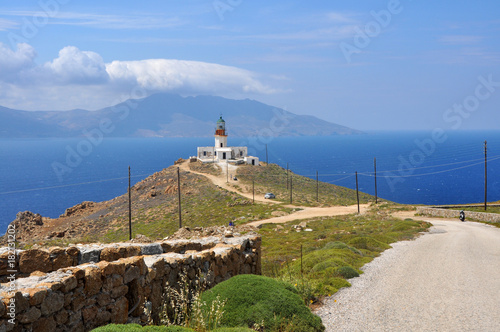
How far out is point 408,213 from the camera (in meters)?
50.2

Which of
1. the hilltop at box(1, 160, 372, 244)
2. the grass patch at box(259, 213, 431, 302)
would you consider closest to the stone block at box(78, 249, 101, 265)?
the grass patch at box(259, 213, 431, 302)

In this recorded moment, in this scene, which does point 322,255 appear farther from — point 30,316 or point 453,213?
point 453,213

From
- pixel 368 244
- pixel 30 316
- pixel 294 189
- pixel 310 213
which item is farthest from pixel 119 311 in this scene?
pixel 294 189

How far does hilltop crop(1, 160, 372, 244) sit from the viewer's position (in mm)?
53438

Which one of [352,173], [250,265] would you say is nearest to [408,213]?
[250,265]

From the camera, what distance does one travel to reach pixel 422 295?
45.9 ft

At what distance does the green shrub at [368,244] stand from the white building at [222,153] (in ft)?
236

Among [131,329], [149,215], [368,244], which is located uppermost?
[131,329]

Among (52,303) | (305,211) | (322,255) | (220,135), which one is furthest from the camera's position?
(220,135)

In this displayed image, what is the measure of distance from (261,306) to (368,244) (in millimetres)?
17033

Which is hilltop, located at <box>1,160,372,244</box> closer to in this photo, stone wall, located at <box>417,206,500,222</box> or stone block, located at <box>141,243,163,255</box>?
stone wall, located at <box>417,206,500,222</box>

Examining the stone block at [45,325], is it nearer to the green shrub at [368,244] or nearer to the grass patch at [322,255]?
the grass patch at [322,255]

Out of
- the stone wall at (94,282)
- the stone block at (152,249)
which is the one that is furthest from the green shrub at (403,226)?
the stone block at (152,249)

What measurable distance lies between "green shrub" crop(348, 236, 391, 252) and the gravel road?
92 centimetres
